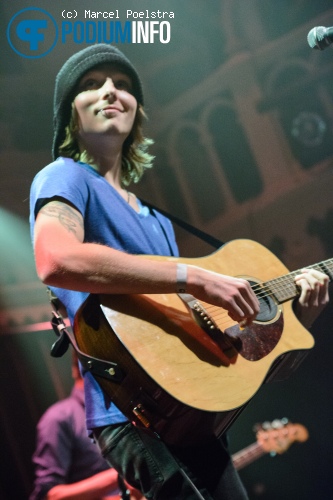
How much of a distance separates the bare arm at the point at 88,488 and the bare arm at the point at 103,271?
1.66 metres

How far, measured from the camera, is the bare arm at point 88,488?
2697mm

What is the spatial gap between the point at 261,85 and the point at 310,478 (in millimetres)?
2443

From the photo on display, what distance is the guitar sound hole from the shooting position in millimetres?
1864

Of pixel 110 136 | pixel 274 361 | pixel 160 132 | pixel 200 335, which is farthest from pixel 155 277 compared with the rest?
pixel 160 132

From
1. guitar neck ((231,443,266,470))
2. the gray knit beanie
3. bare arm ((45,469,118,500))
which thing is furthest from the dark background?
the gray knit beanie

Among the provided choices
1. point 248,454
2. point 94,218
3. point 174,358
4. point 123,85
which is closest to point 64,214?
point 94,218

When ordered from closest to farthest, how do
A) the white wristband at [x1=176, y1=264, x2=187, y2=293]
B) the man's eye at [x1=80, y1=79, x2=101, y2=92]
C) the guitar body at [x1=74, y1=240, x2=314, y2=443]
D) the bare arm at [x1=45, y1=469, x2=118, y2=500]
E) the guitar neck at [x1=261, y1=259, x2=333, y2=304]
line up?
the guitar body at [x1=74, y1=240, x2=314, y2=443] → the white wristband at [x1=176, y1=264, x2=187, y2=293] → the guitar neck at [x1=261, y1=259, x2=333, y2=304] → the man's eye at [x1=80, y1=79, x2=101, y2=92] → the bare arm at [x1=45, y1=469, x2=118, y2=500]

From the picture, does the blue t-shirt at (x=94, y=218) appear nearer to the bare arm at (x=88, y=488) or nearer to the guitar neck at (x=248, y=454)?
the bare arm at (x=88, y=488)

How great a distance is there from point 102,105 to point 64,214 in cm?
67

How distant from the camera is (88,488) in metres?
2.76

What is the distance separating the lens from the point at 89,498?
8.95ft

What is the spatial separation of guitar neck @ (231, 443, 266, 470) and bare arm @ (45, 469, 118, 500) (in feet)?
2.55

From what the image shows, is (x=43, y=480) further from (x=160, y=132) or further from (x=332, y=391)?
(x=160, y=132)

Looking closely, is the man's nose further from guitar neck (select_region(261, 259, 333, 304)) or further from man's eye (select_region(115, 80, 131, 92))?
guitar neck (select_region(261, 259, 333, 304))
